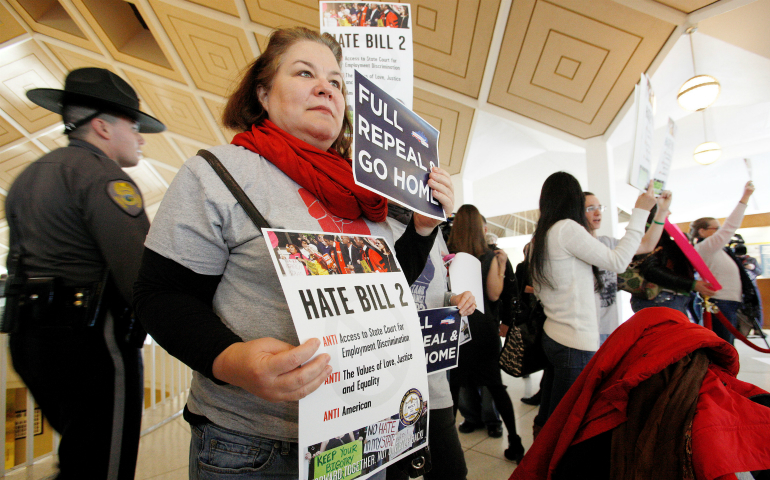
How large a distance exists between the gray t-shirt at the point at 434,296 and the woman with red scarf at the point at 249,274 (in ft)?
2.07

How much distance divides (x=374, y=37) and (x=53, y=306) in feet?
4.78

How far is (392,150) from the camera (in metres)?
0.79

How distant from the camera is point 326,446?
567 mm

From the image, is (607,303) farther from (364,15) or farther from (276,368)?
(276,368)

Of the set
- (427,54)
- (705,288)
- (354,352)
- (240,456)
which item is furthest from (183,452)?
(427,54)

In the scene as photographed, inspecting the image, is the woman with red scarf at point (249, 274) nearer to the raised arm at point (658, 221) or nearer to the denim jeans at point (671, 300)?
the raised arm at point (658, 221)

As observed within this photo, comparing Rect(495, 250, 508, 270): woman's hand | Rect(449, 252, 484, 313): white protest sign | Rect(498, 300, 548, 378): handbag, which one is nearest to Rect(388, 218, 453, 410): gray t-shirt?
Rect(449, 252, 484, 313): white protest sign

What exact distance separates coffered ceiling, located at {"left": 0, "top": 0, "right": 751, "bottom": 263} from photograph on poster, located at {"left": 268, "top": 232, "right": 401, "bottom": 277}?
3.80 m

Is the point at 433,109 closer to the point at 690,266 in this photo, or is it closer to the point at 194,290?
the point at 690,266

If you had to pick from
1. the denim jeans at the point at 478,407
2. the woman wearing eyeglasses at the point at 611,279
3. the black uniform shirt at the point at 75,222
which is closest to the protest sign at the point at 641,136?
the woman wearing eyeglasses at the point at 611,279

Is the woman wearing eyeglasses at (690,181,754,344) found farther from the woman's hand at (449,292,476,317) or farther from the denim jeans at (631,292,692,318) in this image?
the woman's hand at (449,292,476,317)

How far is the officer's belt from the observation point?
3.53 feet

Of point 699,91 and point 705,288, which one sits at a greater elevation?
point 699,91

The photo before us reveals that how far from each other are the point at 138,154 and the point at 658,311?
1.81m
